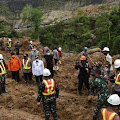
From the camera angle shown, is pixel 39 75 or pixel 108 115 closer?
pixel 108 115

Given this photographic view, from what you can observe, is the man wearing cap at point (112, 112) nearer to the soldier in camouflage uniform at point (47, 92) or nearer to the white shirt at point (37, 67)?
the soldier in camouflage uniform at point (47, 92)

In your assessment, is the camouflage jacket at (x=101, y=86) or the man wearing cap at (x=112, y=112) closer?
the man wearing cap at (x=112, y=112)

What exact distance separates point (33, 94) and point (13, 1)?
67636 mm

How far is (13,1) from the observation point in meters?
65.3

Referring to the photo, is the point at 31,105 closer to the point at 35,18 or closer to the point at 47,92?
the point at 47,92

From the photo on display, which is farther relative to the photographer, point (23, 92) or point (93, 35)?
point (93, 35)

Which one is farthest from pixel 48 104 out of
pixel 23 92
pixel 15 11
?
pixel 15 11

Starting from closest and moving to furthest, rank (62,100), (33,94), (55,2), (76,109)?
(76,109)
(62,100)
(33,94)
(55,2)

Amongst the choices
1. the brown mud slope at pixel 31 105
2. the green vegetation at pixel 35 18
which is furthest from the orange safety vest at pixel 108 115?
the green vegetation at pixel 35 18

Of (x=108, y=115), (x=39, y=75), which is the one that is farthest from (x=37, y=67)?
(x=108, y=115)

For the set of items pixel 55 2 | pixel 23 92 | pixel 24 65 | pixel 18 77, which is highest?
pixel 55 2

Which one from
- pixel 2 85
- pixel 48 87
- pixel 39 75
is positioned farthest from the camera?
pixel 39 75

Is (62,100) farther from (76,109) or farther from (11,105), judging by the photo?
(11,105)

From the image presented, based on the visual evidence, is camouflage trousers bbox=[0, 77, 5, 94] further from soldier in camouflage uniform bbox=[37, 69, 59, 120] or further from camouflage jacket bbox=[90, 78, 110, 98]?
camouflage jacket bbox=[90, 78, 110, 98]
